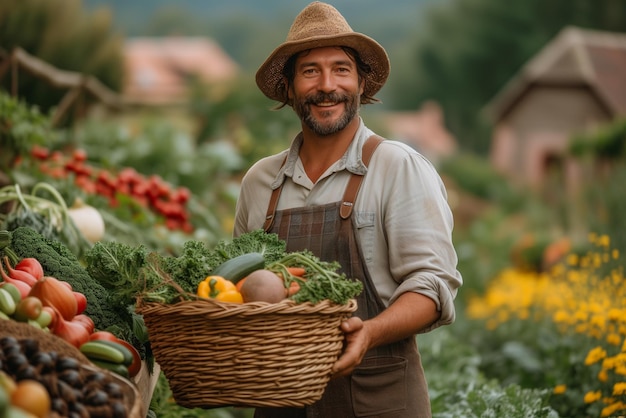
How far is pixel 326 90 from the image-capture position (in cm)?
363

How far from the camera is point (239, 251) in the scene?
3367 mm

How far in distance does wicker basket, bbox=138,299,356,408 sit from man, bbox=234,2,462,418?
35cm

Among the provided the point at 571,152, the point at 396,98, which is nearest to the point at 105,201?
the point at 571,152

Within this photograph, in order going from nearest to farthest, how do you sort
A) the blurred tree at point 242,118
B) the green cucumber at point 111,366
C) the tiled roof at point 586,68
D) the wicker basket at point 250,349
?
the wicker basket at point 250,349, the green cucumber at point 111,366, the blurred tree at point 242,118, the tiled roof at point 586,68

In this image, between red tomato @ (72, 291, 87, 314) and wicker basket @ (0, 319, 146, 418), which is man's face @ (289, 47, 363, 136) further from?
wicker basket @ (0, 319, 146, 418)

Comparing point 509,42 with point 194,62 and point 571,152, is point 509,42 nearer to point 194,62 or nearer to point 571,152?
point 194,62

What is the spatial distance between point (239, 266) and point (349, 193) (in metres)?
0.64

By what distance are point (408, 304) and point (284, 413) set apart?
0.72 metres

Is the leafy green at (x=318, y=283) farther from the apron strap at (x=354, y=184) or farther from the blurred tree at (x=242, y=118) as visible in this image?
the blurred tree at (x=242, y=118)

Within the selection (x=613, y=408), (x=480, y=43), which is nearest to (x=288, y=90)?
(x=613, y=408)

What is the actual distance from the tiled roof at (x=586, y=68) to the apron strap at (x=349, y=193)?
89.4ft

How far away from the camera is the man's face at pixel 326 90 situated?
3656mm

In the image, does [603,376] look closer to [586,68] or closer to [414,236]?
[414,236]

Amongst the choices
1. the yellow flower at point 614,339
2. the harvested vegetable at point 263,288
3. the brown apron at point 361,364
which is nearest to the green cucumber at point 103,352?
the harvested vegetable at point 263,288
